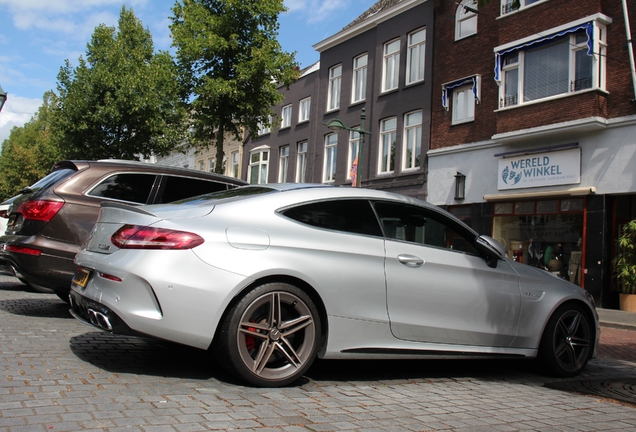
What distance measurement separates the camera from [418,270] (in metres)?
4.90

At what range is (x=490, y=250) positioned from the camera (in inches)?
209

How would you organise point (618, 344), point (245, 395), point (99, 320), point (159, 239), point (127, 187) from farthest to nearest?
point (618, 344)
point (127, 187)
point (99, 320)
point (159, 239)
point (245, 395)

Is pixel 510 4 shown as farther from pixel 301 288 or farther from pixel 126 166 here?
pixel 301 288

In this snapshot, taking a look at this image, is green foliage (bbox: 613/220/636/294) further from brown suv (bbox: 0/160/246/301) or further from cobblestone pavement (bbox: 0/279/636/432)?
brown suv (bbox: 0/160/246/301)

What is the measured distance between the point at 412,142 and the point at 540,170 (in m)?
6.64

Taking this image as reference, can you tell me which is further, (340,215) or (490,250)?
(490,250)

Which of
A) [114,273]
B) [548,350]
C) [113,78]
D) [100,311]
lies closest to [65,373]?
[100,311]

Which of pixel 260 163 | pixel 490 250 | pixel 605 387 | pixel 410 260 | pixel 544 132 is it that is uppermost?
pixel 260 163

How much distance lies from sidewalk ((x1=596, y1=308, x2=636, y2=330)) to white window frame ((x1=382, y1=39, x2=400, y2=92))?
13.1 meters

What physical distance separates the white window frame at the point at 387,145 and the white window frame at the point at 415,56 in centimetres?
181

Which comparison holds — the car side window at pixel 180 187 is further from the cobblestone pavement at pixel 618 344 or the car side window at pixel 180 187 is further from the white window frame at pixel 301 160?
the white window frame at pixel 301 160

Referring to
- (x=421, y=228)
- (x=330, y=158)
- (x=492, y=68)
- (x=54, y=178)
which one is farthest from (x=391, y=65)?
(x=421, y=228)

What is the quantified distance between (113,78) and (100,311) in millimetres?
27720

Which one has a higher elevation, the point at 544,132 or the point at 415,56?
the point at 415,56
